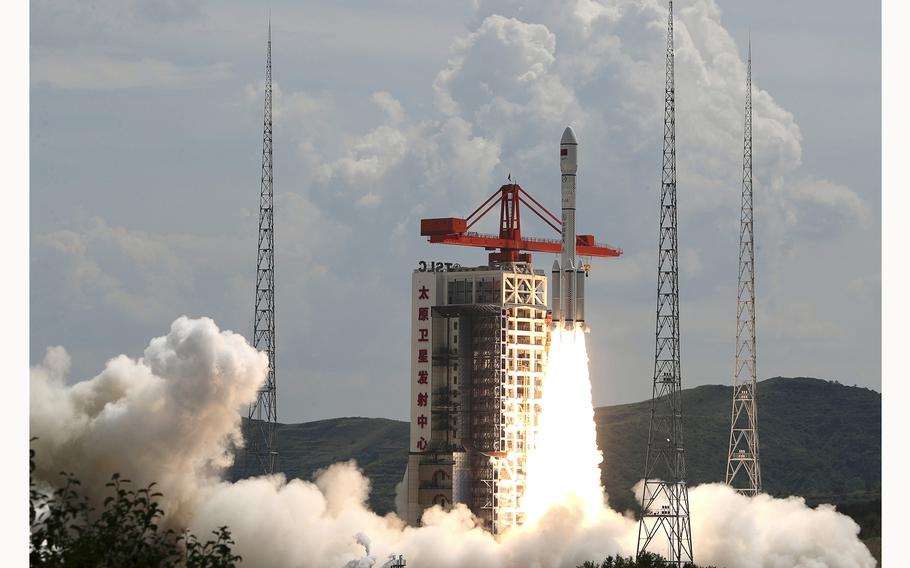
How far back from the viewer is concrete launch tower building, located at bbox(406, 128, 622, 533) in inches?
4744

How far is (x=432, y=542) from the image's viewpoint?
381 ft

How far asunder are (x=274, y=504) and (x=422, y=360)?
1690 centimetres

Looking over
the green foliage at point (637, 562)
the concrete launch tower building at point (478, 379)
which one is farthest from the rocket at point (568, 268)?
the green foliage at point (637, 562)

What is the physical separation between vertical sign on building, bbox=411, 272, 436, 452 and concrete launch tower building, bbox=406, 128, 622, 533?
0.06 m

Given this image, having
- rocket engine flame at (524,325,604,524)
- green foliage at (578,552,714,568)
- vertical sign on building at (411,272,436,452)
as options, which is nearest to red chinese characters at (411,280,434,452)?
vertical sign on building at (411,272,436,452)

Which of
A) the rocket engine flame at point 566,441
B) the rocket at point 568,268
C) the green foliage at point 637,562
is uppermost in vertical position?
the rocket at point 568,268

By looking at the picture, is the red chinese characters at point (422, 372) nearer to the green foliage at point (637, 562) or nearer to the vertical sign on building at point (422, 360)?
the vertical sign on building at point (422, 360)

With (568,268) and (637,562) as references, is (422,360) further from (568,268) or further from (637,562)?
(637,562)

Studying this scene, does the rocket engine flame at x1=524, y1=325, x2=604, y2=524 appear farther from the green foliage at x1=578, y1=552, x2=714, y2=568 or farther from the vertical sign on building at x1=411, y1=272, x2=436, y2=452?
the vertical sign on building at x1=411, y1=272, x2=436, y2=452

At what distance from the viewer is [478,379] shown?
12119 centimetres

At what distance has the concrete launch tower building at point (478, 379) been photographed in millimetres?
120500

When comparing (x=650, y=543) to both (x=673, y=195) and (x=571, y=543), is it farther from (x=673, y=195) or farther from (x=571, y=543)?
(x=673, y=195)

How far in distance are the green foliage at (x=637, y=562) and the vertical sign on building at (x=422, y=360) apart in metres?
15.0
